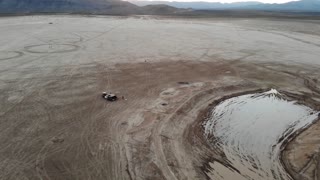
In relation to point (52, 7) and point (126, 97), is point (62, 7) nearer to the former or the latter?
point (52, 7)

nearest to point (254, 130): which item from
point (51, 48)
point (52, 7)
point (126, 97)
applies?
point (126, 97)

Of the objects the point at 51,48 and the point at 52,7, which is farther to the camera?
the point at 52,7

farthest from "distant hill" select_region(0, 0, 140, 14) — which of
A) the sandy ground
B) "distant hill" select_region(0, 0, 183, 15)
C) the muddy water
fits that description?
the muddy water

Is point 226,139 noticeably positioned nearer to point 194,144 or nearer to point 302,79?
point 194,144

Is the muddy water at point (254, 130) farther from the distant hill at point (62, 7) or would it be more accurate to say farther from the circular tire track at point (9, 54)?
Answer: the distant hill at point (62, 7)

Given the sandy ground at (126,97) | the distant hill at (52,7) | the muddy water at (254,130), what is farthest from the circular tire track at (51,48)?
the distant hill at (52,7)
